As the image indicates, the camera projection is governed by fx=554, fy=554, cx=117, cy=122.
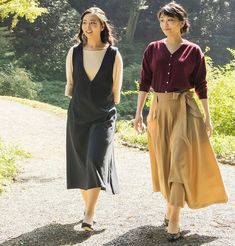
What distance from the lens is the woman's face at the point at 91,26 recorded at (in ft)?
11.9

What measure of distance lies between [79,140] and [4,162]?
2789 millimetres

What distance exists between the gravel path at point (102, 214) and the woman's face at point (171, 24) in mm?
1277

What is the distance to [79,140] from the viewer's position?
3.66 meters

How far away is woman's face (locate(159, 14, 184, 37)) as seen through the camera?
340 centimetres

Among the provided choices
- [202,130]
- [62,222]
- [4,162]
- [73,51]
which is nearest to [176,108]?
[202,130]

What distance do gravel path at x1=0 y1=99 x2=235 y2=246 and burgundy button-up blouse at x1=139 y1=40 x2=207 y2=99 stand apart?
92cm

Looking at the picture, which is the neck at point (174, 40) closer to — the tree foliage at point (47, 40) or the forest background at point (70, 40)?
the forest background at point (70, 40)

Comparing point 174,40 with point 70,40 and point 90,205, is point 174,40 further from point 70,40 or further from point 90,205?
point 70,40

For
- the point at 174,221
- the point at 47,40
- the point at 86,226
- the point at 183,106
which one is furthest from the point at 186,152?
the point at 47,40

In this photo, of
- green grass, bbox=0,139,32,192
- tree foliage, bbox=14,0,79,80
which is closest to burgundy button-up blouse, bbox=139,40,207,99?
green grass, bbox=0,139,32,192

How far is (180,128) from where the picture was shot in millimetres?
3361

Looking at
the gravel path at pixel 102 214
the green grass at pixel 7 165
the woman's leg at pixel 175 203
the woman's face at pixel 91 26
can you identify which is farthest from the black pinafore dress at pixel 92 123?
the green grass at pixel 7 165

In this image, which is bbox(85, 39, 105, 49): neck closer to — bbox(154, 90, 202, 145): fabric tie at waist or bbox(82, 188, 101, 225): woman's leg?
bbox(154, 90, 202, 145): fabric tie at waist

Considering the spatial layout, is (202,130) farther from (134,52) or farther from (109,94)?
(134,52)
